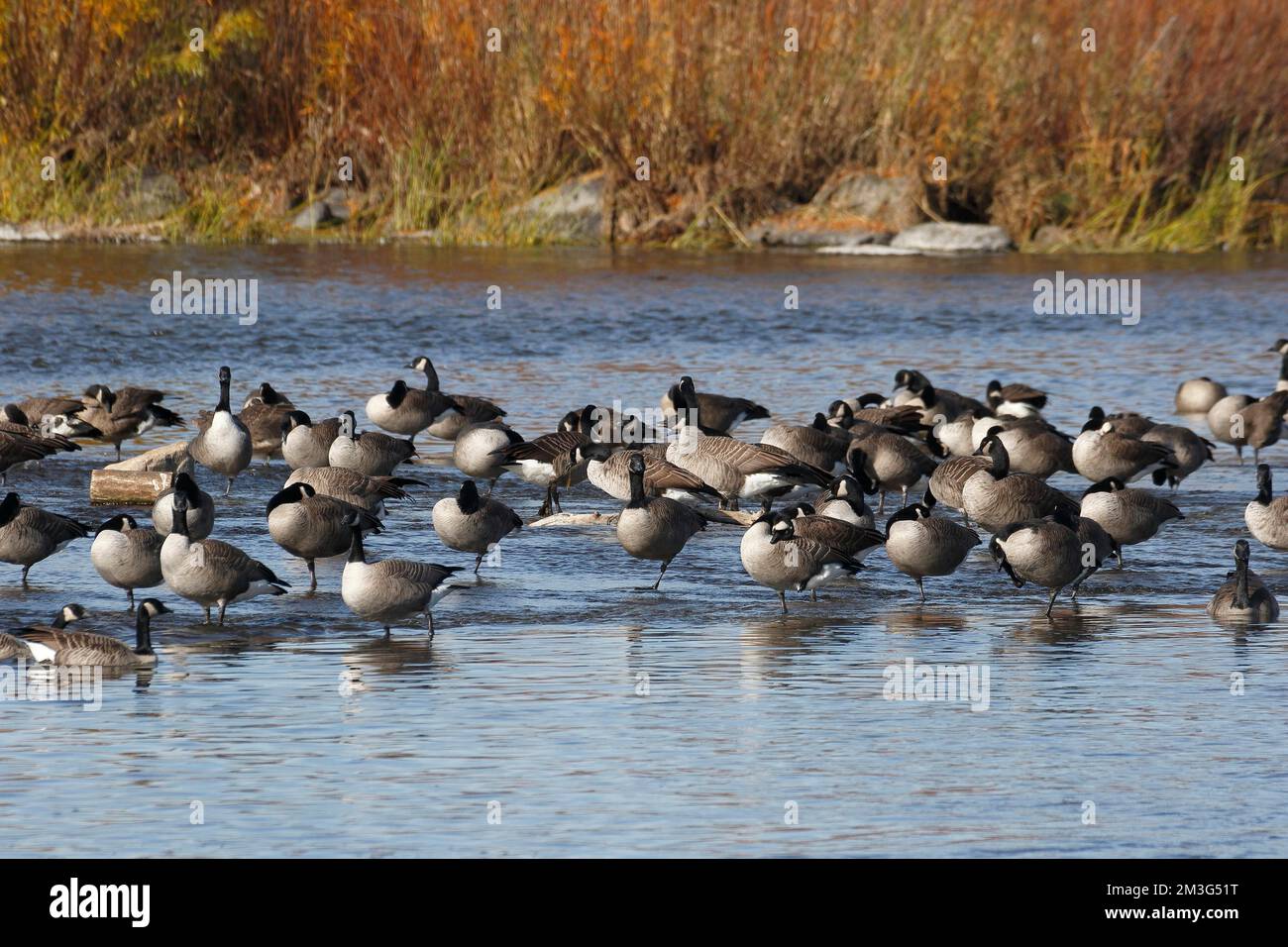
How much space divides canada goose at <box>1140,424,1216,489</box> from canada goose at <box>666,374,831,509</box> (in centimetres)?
364

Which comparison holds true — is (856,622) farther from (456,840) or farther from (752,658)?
(456,840)

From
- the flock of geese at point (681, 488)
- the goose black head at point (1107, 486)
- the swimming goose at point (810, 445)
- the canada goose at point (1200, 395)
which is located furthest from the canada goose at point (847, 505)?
the canada goose at point (1200, 395)

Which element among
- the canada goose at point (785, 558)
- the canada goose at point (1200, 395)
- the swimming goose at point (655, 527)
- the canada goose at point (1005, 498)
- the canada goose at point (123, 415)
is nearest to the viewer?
the canada goose at point (785, 558)

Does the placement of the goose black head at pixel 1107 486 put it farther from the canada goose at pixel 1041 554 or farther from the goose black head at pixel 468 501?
the goose black head at pixel 468 501

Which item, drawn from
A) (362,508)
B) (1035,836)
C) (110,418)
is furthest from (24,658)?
(110,418)

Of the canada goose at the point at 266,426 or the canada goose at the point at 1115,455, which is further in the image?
the canada goose at the point at 266,426

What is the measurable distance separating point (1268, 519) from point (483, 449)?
6958 mm

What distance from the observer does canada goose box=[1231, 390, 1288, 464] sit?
68.2ft

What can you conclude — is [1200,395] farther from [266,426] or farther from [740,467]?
[266,426]

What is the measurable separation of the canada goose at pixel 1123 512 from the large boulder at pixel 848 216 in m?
27.8

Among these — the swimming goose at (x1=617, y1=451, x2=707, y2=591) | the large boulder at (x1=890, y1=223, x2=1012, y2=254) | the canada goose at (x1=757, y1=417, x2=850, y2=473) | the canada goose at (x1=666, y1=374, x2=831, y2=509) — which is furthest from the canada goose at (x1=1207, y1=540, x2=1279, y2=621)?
the large boulder at (x1=890, y1=223, x2=1012, y2=254)

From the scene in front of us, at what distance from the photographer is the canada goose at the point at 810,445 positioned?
18.2 m

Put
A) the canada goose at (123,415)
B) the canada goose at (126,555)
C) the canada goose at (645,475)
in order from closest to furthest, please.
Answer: the canada goose at (126,555)
the canada goose at (645,475)
the canada goose at (123,415)

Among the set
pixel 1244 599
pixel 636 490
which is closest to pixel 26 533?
pixel 636 490
